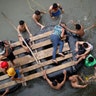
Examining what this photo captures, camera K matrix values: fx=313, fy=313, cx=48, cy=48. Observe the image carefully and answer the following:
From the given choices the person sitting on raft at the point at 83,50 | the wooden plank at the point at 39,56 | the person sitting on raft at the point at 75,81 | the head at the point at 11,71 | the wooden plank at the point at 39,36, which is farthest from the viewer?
the wooden plank at the point at 39,36

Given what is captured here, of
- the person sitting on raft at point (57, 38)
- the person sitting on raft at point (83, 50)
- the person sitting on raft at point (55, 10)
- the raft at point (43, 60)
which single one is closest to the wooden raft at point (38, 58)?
the raft at point (43, 60)

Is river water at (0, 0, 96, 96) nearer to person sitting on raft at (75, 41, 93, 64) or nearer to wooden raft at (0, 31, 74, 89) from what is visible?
wooden raft at (0, 31, 74, 89)

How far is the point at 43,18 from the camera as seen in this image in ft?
34.6

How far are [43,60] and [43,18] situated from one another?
5.56 feet

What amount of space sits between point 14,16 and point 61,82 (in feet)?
10.3

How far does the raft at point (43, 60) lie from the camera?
928cm

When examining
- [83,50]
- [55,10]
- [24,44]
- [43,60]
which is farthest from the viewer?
[55,10]

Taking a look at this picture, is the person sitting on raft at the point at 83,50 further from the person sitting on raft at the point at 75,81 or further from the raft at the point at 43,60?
the person sitting on raft at the point at 75,81

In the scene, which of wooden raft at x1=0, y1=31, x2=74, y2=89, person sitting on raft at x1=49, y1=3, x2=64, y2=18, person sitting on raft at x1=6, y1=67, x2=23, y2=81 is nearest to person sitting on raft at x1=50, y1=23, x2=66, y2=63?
wooden raft at x1=0, y1=31, x2=74, y2=89

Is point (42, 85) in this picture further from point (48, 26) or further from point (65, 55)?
point (48, 26)

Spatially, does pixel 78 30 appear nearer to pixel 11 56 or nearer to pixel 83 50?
pixel 83 50

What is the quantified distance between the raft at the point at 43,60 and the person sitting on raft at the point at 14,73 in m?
0.16

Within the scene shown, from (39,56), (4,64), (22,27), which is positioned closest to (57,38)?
(39,56)

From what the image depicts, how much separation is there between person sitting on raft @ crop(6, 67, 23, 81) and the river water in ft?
1.45
